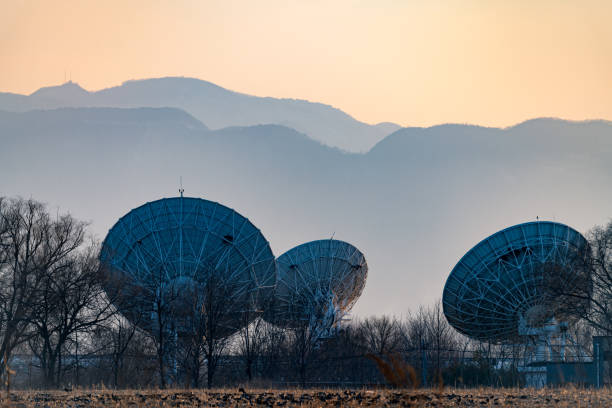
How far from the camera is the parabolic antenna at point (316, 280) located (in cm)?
8031

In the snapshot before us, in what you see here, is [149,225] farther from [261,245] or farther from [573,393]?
[573,393]

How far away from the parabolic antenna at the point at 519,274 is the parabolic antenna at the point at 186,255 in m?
14.5

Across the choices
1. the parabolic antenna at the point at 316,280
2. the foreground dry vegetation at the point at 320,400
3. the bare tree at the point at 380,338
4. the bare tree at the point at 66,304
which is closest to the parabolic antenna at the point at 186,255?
the bare tree at the point at 66,304

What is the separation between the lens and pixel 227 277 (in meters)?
62.2

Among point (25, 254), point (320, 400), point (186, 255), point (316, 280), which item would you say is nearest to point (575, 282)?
point (316, 280)

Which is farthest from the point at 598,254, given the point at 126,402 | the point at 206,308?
the point at 126,402

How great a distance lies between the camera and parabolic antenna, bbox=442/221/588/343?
200ft

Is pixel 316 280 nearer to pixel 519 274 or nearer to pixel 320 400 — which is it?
pixel 519 274

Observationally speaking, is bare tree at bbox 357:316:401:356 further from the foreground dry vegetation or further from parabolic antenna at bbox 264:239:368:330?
the foreground dry vegetation

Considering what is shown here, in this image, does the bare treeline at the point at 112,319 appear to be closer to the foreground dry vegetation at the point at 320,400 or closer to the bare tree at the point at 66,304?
the bare tree at the point at 66,304

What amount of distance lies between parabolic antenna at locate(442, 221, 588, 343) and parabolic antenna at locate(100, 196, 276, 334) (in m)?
14.5

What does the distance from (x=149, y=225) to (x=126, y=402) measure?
122 ft

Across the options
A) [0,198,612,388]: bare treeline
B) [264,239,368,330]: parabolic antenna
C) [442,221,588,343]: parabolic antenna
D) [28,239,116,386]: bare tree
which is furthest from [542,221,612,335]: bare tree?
[28,239,116,386]: bare tree

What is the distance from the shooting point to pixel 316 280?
267 feet
